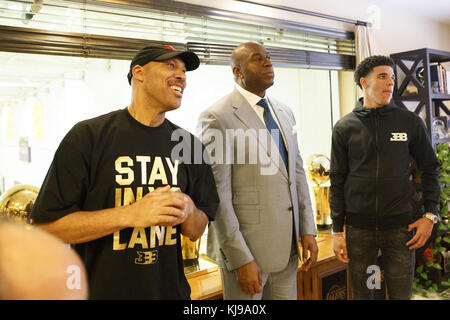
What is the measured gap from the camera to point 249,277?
1.51 metres

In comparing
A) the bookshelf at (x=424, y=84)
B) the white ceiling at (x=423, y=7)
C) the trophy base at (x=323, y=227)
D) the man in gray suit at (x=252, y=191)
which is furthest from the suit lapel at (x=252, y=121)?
the white ceiling at (x=423, y=7)

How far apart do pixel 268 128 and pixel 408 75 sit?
2.18 metres

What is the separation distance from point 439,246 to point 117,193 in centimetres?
315

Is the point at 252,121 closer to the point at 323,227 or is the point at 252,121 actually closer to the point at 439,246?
the point at 323,227

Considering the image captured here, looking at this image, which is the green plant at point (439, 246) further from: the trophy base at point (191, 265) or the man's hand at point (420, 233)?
the trophy base at point (191, 265)

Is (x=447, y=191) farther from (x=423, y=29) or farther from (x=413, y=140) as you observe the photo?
(x=423, y=29)

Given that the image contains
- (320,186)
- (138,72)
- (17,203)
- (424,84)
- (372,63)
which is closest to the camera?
(138,72)

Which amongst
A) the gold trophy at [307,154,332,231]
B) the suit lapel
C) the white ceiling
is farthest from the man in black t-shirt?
the white ceiling

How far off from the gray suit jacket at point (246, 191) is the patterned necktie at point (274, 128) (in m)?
0.04

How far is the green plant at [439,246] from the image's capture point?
308 centimetres

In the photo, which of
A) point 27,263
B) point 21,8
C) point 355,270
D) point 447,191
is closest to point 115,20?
point 21,8

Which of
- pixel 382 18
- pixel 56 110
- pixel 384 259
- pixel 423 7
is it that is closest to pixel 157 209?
pixel 384 259

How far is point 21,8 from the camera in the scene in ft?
6.19

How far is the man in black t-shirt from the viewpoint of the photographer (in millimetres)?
1058
